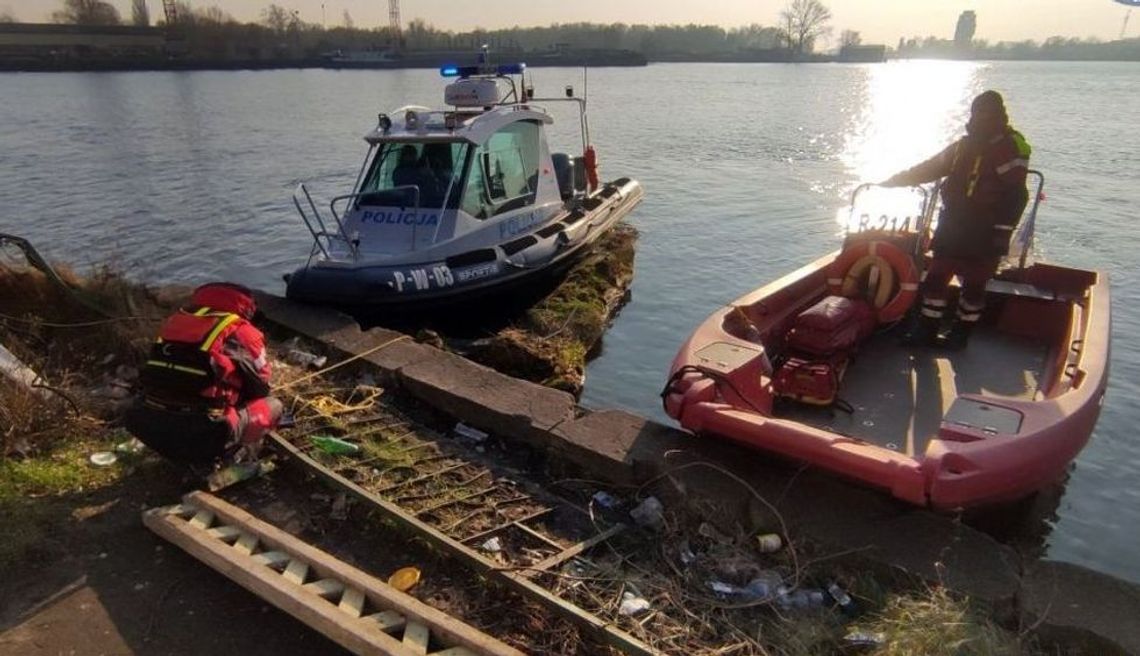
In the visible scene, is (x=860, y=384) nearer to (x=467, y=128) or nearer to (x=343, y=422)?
(x=343, y=422)

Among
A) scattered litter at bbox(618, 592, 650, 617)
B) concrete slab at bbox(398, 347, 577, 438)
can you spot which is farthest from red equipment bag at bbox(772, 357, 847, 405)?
scattered litter at bbox(618, 592, 650, 617)

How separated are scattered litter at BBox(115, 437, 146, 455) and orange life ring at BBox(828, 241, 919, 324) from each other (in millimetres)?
5417

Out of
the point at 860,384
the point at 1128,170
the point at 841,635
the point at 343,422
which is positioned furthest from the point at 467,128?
the point at 1128,170

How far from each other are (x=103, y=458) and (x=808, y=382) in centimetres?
476

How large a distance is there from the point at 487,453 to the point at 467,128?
4.86 metres

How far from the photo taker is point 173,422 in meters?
3.94

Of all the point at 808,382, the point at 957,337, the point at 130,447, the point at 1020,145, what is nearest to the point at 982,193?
the point at 1020,145

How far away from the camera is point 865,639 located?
3.16m

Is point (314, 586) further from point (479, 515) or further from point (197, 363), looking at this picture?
point (197, 363)

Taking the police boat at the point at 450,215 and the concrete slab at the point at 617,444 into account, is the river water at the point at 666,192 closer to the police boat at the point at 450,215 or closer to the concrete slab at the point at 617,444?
the police boat at the point at 450,215

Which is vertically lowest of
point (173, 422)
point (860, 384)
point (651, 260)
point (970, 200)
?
point (651, 260)

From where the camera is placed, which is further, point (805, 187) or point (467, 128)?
point (805, 187)

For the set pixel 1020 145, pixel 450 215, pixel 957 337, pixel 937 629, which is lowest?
pixel 957 337

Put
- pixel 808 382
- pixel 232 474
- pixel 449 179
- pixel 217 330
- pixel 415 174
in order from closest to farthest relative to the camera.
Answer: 1. pixel 217 330
2. pixel 232 474
3. pixel 808 382
4. pixel 449 179
5. pixel 415 174
